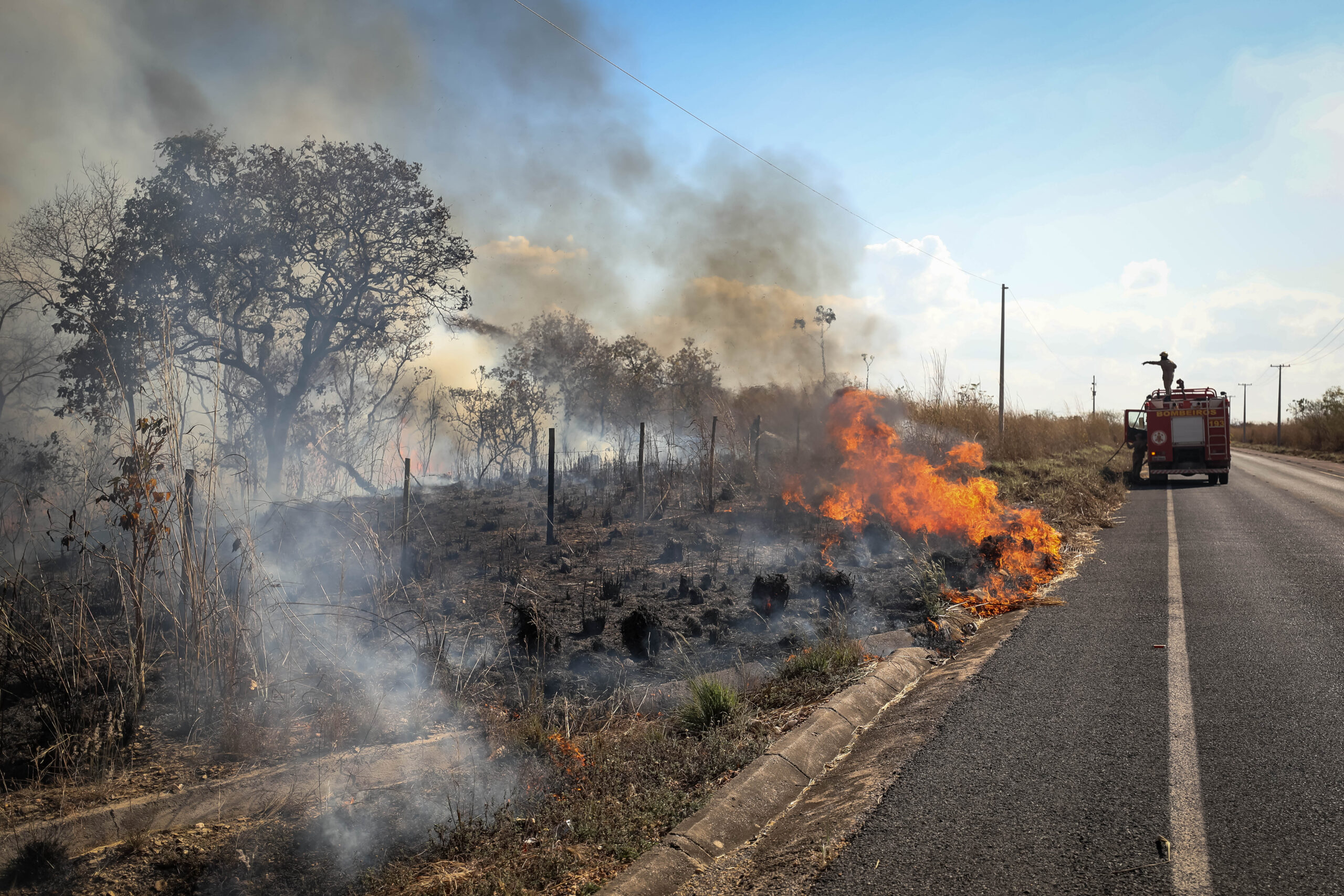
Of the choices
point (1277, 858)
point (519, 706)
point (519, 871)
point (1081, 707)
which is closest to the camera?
point (1277, 858)

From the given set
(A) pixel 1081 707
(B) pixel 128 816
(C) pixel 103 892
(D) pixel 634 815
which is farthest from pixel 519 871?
(A) pixel 1081 707

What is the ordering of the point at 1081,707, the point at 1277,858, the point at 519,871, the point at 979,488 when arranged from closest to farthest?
the point at 1277,858 < the point at 519,871 < the point at 1081,707 < the point at 979,488

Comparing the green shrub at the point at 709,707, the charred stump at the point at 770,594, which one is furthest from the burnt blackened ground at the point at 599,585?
the green shrub at the point at 709,707

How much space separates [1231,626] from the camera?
6.32 meters

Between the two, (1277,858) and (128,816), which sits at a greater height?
(1277,858)

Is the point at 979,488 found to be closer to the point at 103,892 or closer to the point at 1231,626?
the point at 1231,626

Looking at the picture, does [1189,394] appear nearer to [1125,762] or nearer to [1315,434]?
[1125,762]

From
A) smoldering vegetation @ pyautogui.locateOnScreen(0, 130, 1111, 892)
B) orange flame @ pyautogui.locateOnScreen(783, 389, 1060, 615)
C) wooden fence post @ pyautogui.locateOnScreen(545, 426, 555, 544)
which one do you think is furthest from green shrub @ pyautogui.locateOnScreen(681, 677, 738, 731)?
wooden fence post @ pyautogui.locateOnScreen(545, 426, 555, 544)

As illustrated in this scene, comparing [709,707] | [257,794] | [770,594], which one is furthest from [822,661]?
[257,794]

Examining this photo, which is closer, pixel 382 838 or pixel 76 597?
pixel 382 838

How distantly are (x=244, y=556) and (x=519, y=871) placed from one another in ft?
10.2

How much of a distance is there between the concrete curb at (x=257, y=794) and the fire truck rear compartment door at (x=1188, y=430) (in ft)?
71.0

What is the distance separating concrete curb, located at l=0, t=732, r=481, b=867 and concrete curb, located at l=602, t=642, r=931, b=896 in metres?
1.53

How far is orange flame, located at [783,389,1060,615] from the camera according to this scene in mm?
8875
